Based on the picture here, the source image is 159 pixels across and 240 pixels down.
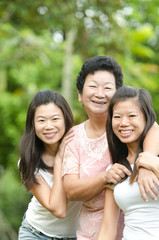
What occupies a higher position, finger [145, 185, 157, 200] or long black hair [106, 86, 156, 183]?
long black hair [106, 86, 156, 183]

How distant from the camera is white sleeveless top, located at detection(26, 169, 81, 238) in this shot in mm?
2885

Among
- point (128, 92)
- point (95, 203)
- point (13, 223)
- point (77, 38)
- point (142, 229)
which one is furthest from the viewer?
point (13, 223)

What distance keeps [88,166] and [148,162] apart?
626 millimetres

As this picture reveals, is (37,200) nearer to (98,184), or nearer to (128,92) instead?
(98,184)

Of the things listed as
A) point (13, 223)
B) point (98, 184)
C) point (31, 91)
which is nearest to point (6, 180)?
point (13, 223)

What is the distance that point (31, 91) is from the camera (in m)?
11.0

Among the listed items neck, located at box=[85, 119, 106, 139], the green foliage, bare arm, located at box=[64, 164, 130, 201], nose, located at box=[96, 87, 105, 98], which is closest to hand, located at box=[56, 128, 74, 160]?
neck, located at box=[85, 119, 106, 139]

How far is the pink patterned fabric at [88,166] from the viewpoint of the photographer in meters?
2.62

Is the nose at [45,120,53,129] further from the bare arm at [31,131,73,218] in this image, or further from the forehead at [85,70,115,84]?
the forehead at [85,70,115,84]

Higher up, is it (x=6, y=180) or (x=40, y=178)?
(x=40, y=178)

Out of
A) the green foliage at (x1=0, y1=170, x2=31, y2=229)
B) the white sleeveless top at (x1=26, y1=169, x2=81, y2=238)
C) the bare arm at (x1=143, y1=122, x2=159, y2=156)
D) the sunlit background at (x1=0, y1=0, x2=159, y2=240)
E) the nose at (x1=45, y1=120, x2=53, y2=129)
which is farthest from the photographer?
the green foliage at (x1=0, y1=170, x2=31, y2=229)

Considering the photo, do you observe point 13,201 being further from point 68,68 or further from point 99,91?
point 99,91

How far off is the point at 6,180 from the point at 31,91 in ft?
8.34

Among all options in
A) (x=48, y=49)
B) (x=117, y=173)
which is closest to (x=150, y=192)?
(x=117, y=173)
